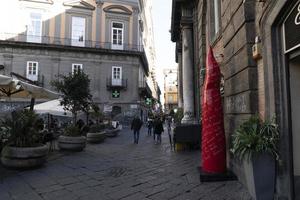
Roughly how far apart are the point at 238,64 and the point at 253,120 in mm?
1631

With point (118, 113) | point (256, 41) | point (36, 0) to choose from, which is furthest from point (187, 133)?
point (36, 0)

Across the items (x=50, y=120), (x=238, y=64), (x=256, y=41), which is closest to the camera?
(x=256, y=41)

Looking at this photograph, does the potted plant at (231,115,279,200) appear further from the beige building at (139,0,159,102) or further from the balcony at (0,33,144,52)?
Result: the beige building at (139,0,159,102)

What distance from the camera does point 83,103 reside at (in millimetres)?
12477

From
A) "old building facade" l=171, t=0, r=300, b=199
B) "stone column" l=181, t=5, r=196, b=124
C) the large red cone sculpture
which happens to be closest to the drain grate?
the large red cone sculpture

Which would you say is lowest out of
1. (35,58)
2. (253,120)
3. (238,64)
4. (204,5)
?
(253,120)

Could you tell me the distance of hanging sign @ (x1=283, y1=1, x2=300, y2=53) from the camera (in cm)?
426

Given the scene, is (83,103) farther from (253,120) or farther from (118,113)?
(118,113)

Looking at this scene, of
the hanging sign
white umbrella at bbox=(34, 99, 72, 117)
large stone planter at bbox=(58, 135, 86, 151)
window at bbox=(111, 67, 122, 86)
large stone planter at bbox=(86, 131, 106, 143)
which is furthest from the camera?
window at bbox=(111, 67, 122, 86)

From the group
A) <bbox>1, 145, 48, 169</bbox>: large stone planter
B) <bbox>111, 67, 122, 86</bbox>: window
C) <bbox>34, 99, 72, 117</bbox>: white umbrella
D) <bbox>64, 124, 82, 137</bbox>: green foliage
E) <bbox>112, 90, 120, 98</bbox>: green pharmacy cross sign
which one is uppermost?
<bbox>111, 67, 122, 86</bbox>: window

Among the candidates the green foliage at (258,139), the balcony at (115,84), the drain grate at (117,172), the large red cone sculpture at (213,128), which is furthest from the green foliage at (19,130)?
the balcony at (115,84)

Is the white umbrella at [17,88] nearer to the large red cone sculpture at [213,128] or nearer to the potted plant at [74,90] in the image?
the potted plant at [74,90]

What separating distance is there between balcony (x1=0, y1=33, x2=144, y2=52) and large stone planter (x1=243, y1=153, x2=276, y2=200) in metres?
29.6

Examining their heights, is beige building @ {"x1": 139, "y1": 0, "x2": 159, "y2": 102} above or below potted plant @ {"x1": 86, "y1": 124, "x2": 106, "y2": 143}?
above
